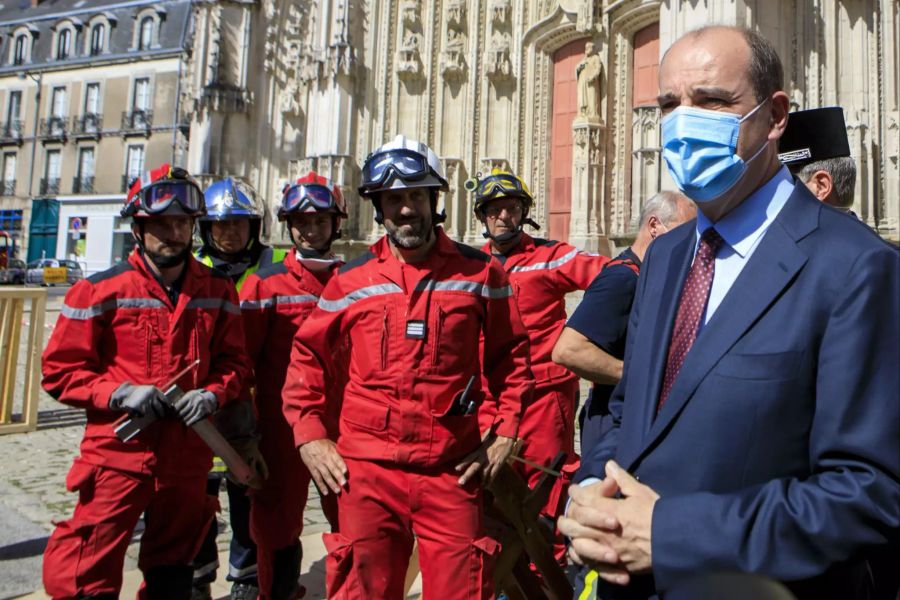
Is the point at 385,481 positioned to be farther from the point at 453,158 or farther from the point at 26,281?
the point at 26,281

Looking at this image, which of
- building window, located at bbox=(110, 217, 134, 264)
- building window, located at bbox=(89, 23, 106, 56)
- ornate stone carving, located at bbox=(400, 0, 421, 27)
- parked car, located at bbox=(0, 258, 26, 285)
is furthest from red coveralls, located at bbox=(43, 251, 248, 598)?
building window, located at bbox=(89, 23, 106, 56)

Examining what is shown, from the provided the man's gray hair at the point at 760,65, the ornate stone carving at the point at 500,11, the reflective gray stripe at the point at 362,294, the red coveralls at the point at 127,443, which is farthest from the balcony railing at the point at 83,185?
the man's gray hair at the point at 760,65

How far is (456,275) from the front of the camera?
3.05 m

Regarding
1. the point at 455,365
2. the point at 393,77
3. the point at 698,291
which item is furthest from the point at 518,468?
the point at 393,77

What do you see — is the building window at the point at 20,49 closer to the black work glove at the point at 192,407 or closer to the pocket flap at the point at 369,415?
the black work glove at the point at 192,407

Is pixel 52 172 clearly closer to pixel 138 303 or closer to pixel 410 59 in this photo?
pixel 410 59

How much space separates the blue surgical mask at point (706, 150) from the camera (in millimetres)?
1543

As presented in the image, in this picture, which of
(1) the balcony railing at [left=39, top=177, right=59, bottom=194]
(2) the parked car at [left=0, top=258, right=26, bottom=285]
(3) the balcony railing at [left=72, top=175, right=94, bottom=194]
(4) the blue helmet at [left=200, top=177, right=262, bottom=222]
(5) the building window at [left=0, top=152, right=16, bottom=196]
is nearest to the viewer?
(4) the blue helmet at [left=200, top=177, right=262, bottom=222]

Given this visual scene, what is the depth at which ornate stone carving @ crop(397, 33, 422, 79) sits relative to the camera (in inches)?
625

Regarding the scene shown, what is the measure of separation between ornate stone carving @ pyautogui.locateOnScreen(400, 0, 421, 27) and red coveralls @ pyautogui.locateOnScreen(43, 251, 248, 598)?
45.8 ft

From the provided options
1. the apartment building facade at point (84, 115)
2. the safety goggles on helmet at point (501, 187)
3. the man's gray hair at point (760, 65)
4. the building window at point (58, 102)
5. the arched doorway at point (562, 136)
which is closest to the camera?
the man's gray hair at point (760, 65)

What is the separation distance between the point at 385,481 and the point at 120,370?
1.41 m

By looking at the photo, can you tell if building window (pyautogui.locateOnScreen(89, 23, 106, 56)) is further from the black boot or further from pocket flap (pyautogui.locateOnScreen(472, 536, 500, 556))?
pocket flap (pyautogui.locateOnScreen(472, 536, 500, 556))

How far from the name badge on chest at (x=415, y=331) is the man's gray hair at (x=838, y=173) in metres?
1.84
